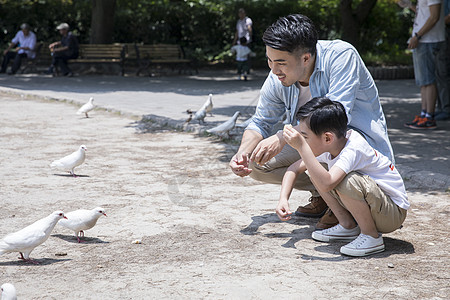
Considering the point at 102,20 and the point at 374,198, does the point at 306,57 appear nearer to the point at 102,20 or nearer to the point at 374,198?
the point at 374,198

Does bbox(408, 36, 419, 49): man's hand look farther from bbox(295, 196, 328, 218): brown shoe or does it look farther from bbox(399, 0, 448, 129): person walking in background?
bbox(295, 196, 328, 218): brown shoe

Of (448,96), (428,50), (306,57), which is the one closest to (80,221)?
(306,57)

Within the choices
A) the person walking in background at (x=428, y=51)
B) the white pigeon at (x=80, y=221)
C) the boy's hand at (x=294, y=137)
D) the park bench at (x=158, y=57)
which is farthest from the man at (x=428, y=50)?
the park bench at (x=158, y=57)

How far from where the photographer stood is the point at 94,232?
440 cm

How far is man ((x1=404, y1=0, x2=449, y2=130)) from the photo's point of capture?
8.22 metres

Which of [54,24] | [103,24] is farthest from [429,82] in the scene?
[54,24]

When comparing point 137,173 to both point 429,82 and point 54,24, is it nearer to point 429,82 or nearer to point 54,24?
point 429,82

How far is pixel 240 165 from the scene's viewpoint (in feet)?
13.3

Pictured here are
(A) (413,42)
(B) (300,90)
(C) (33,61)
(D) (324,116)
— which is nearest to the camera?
(D) (324,116)

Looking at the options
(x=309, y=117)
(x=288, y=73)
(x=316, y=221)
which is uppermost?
(x=288, y=73)

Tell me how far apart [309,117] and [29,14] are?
18.8 meters

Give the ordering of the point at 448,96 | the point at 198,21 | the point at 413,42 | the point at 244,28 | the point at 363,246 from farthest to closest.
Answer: the point at 198,21 < the point at 244,28 < the point at 448,96 < the point at 413,42 < the point at 363,246

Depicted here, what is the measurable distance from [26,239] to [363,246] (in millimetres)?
1967

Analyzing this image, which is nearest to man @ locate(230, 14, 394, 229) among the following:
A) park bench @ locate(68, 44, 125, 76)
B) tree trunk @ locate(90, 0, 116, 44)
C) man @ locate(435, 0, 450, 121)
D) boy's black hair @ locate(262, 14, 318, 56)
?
boy's black hair @ locate(262, 14, 318, 56)
